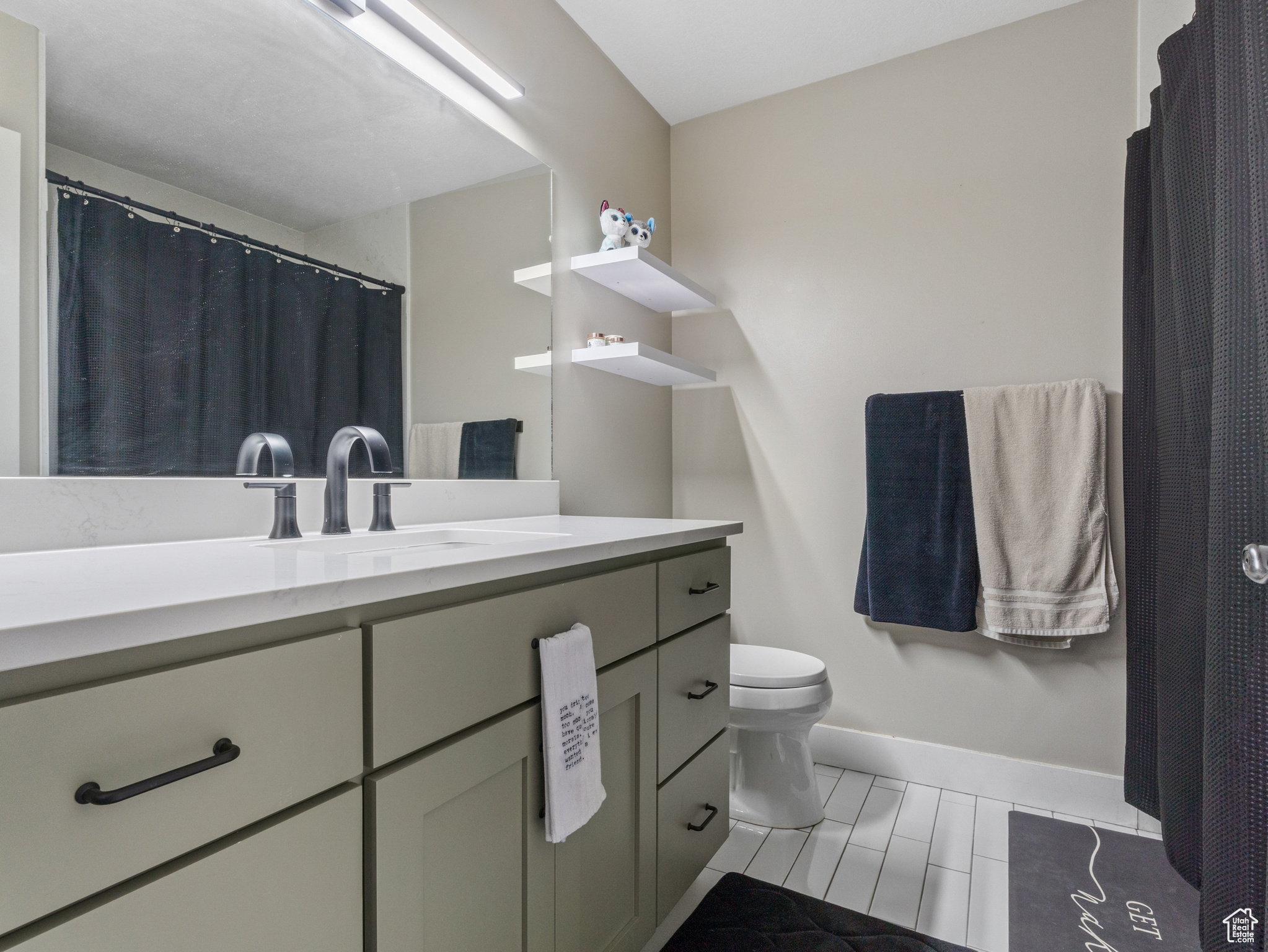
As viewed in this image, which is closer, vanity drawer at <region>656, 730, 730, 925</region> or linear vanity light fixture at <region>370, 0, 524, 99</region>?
vanity drawer at <region>656, 730, 730, 925</region>

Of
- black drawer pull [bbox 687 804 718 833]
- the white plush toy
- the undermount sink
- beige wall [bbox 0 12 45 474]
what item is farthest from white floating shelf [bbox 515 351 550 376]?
black drawer pull [bbox 687 804 718 833]

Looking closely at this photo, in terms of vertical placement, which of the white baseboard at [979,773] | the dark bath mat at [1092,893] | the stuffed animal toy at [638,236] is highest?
the stuffed animal toy at [638,236]

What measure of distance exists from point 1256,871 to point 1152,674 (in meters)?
0.92

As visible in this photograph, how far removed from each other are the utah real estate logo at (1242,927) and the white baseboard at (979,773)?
1185 millimetres

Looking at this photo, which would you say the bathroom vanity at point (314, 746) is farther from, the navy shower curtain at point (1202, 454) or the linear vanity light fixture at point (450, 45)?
the linear vanity light fixture at point (450, 45)

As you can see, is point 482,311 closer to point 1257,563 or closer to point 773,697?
point 773,697

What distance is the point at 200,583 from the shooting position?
0.68m

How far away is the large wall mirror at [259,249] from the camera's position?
99 centimetres

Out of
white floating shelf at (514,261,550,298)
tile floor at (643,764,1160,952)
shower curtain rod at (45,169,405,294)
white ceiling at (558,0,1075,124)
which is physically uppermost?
white ceiling at (558,0,1075,124)

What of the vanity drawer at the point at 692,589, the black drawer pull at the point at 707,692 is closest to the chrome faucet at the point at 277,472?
the vanity drawer at the point at 692,589

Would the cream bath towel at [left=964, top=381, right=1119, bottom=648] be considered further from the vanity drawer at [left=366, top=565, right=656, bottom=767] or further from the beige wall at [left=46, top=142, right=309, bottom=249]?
the beige wall at [left=46, top=142, right=309, bottom=249]

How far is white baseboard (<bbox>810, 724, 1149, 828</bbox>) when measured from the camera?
1965 millimetres

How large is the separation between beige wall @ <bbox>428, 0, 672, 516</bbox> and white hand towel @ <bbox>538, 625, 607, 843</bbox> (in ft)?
3.28

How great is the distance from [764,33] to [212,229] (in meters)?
1.79
